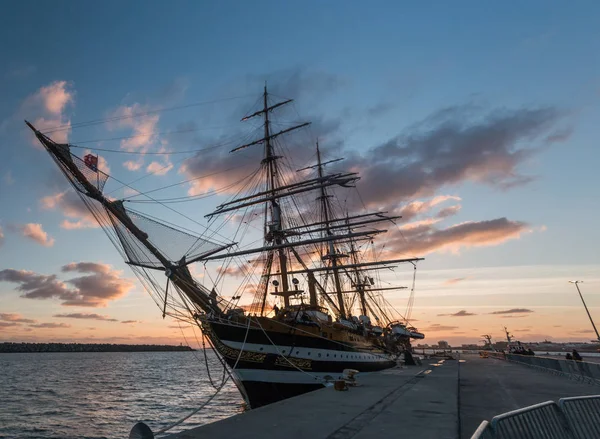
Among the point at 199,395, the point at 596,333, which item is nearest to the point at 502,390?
the point at 199,395

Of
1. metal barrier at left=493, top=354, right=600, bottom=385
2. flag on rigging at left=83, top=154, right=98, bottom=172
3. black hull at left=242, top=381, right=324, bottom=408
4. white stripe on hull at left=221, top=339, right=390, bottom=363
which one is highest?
flag on rigging at left=83, top=154, right=98, bottom=172

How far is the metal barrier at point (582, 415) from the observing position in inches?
190

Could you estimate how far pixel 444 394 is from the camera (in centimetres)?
1188

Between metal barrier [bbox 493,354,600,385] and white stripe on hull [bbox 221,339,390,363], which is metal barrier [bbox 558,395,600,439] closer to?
metal barrier [bbox 493,354,600,385]

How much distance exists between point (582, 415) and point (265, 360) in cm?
1509

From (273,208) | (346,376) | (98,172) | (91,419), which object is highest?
(273,208)

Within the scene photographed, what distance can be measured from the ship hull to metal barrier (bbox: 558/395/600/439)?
43.8 ft

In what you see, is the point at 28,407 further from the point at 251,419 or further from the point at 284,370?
the point at 251,419

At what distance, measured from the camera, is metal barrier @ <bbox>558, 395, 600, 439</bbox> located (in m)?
4.82

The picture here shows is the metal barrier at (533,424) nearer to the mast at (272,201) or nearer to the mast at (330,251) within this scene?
the mast at (272,201)

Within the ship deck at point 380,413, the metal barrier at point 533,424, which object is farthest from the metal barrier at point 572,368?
the metal barrier at point 533,424

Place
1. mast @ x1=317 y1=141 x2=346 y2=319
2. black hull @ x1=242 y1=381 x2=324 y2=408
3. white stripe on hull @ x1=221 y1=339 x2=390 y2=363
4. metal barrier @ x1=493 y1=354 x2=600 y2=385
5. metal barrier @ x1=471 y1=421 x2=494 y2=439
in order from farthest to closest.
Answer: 1. mast @ x1=317 y1=141 x2=346 y2=319
2. white stripe on hull @ x1=221 y1=339 x2=390 y2=363
3. black hull @ x1=242 y1=381 x2=324 y2=408
4. metal barrier @ x1=493 y1=354 x2=600 y2=385
5. metal barrier @ x1=471 y1=421 x2=494 y2=439

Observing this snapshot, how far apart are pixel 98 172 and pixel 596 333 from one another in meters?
53.2

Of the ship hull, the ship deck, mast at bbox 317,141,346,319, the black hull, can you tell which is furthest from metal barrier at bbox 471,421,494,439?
mast at bbox 317,141,346,319
